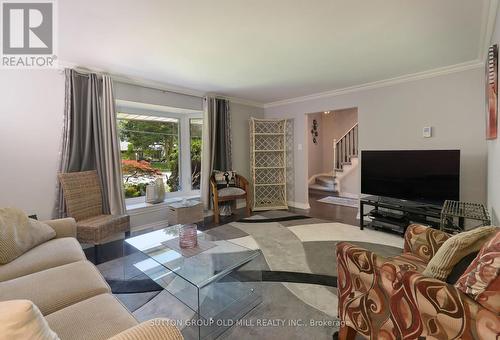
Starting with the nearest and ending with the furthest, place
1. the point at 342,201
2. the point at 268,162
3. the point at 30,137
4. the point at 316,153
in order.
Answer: the point at 30,137
the point at 268,162
the point at 342,201
the point at 316,153

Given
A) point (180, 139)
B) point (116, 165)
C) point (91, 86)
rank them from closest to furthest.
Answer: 1. point (91, 86)
2. point (116, 165)
3. point (180, 139)

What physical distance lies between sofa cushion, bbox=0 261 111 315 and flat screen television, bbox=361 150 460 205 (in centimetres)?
346

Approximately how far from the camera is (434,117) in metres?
3.34

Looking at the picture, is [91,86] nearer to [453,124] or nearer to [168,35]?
[168,35]

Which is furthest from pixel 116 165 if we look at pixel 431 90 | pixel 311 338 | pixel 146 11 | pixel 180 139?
pixel 431 90

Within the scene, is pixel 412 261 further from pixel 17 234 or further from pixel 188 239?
pixel 17 234

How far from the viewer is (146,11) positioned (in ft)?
6.06

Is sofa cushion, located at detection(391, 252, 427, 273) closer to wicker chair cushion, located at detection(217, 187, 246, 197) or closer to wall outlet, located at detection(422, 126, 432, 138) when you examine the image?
wall outlet, located at detection(422, 126, 432, 138)

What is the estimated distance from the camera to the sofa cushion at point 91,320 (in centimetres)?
102

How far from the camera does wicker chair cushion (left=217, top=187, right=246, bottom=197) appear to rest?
13.8 ft

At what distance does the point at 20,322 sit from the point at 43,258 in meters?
1.41

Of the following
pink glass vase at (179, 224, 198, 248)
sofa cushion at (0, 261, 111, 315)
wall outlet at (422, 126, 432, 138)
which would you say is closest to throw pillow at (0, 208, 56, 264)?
sofa cushion at (0, 261, 111, 315)

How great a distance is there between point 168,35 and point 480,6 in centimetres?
254

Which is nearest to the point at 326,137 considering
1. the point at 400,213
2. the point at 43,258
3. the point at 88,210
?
the point at 400,213
